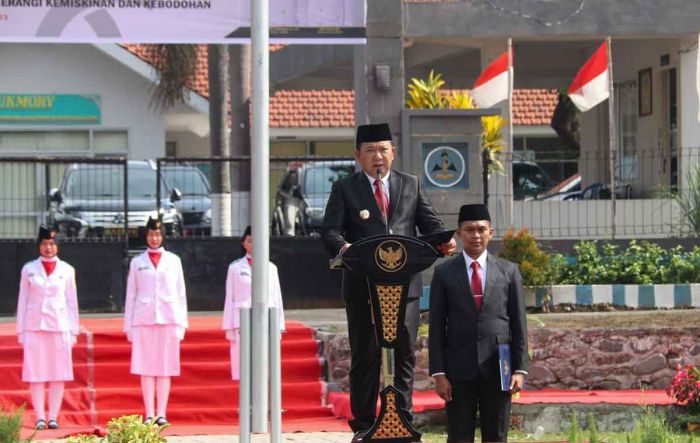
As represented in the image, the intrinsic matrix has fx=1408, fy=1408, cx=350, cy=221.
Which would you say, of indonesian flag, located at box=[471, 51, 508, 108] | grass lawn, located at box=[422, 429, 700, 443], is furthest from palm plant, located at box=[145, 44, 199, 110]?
grass lawn, located at box=[422, 429, 700, 443]

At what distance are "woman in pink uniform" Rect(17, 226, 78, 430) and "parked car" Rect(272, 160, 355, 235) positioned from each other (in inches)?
229

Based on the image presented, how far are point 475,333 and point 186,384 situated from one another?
592 centimetres

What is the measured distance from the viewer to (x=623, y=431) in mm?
11406

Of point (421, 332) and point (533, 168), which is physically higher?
point (533, 168)

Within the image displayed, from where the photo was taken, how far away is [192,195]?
67.4 ft

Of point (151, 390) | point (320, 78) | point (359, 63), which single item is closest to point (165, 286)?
point (151, 390)

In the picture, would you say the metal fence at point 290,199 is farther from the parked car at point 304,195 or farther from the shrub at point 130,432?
the shrub at point 130,432

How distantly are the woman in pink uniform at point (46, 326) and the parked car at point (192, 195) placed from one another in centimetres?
689

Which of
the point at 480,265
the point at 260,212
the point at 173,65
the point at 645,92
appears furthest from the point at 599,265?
the point at 173,65

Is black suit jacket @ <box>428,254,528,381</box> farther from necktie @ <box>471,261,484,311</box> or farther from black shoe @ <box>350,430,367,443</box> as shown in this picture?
black shoe @ <box>350,430,367,443</box>

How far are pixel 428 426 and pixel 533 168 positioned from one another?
11.0m

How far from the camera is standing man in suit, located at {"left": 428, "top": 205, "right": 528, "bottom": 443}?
7.89 meters

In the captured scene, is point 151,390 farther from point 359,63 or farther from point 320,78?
point 320,78

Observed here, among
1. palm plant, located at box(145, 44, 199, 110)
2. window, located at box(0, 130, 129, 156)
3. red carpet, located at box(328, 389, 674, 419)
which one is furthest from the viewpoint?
window, located at box(0, 130, 129, 156)
